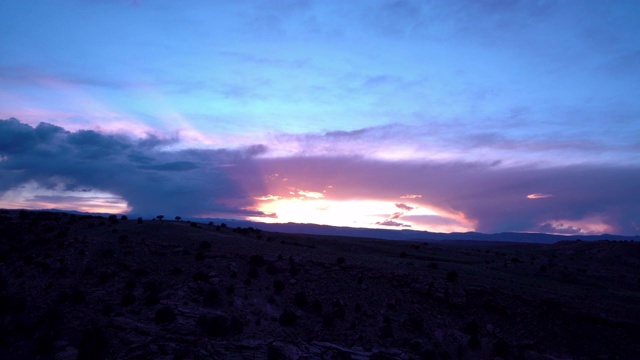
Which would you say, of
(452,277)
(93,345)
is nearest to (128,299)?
(93,345)

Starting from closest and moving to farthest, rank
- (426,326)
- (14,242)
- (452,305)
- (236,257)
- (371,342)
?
(371,342) < (426,326) < (452,305) < (236,257) < (14,242)

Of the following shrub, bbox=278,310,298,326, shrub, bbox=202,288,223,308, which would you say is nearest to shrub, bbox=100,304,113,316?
shrub, bbox=202,288,223,308

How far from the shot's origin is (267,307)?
77.9 ft

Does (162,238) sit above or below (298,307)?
above

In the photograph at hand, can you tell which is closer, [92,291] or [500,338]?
[500,338]

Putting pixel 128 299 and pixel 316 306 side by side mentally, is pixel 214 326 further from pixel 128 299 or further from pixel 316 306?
pixel 316 306

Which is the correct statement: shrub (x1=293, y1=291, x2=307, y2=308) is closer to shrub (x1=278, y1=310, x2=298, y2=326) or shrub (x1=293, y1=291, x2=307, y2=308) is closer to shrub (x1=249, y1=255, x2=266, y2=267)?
shrub (x1=278, y1=310, x2=298, y2=326)

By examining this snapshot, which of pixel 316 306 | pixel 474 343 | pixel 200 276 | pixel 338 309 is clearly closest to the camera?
pixel 474 343

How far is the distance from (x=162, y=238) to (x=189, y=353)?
1415 cm

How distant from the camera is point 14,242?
31.5 meters

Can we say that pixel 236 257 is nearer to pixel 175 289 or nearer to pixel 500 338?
pixel 175 289

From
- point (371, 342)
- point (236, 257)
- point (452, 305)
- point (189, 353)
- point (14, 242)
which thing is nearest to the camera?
point (189, 353)

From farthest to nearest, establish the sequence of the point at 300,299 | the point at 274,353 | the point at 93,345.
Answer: the point at 300,299
the point at 274,353
the point at 93,345

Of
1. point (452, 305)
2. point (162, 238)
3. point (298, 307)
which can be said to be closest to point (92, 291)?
point (162, 238)
